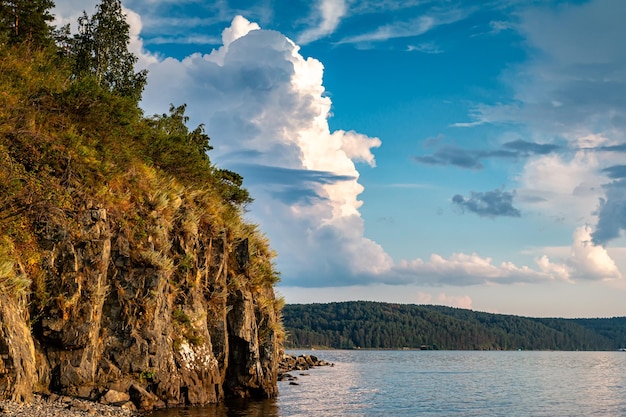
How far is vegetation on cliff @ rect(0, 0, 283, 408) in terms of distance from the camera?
80.5 feet

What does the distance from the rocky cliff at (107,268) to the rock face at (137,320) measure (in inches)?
2.3

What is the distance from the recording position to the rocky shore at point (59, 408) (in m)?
19.8

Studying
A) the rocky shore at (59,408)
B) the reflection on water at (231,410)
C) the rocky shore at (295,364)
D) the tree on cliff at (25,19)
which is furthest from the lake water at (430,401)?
the tree on cliff at (25,19)

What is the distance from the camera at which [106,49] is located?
46.8 metres

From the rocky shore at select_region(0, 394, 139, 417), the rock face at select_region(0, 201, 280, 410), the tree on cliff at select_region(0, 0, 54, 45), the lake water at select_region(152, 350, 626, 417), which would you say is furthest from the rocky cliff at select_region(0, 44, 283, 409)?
the tree on cliff at select_region(0, 0, 54, 45)

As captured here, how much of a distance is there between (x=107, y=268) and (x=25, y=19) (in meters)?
21.8

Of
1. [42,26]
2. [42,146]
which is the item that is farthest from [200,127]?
[42,146]

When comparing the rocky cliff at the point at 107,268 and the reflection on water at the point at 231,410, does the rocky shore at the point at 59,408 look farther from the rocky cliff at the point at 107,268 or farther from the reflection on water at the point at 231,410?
the reflection on water at the point at 231,410

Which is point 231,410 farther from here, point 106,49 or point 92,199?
point 106,49

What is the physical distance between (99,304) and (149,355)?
3571mm

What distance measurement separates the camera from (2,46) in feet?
101

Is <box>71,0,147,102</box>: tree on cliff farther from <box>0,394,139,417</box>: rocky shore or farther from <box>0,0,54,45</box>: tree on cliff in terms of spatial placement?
<box>0,394,139,417</box>: rocky shore

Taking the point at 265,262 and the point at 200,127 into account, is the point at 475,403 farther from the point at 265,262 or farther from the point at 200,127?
the point at 200,127

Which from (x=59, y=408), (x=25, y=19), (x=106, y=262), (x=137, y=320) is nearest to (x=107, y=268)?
(x=106, y=262)
